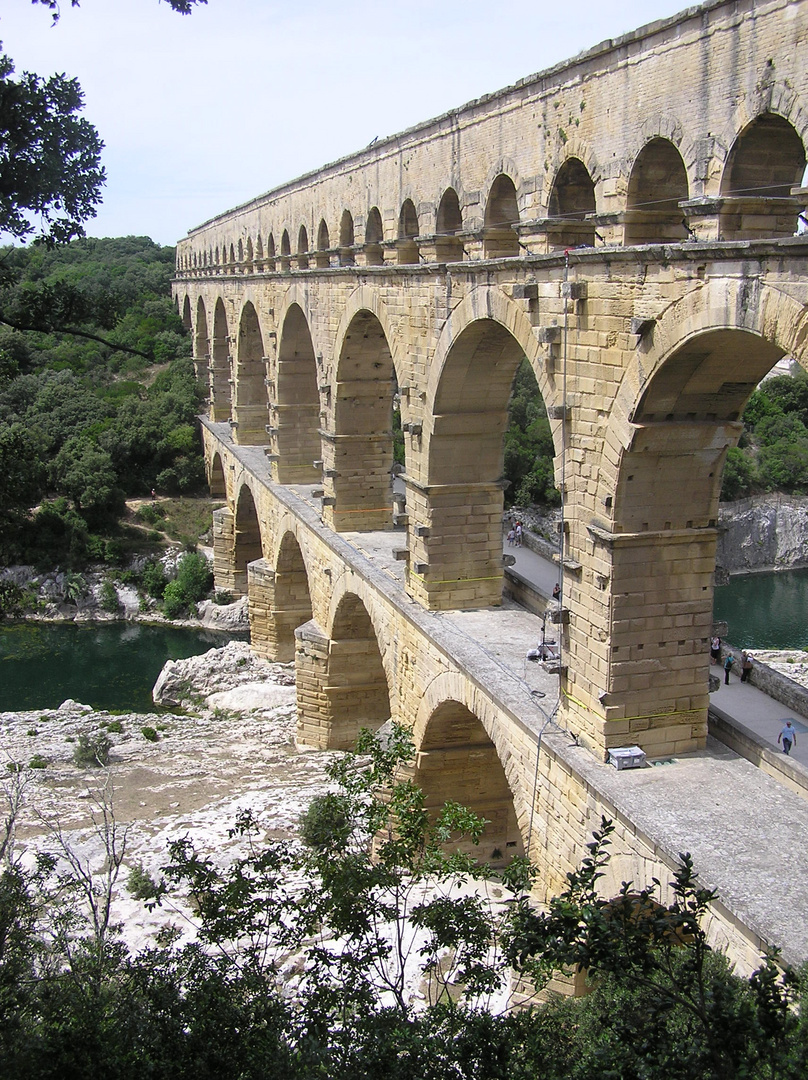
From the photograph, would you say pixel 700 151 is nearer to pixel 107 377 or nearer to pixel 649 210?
pixel 649 210

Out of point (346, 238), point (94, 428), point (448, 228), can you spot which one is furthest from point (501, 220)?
point (94, 428)

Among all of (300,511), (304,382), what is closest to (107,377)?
(304,382)

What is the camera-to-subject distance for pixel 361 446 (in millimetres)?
16844

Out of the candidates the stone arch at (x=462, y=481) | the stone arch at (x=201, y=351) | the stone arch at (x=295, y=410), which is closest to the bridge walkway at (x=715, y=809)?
the stone arch at (x=462, y=481)

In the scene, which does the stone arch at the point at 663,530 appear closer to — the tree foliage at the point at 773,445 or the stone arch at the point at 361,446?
the stone arch at the point at 361,446

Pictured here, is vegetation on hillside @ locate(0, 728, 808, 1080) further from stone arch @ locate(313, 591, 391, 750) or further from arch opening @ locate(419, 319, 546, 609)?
stone arch @ locate(313, 591, 391, 750)

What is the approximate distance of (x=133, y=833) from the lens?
1409 cm

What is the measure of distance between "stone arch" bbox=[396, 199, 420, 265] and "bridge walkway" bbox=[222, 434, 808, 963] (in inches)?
215

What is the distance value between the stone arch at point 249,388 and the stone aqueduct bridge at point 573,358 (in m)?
9.29

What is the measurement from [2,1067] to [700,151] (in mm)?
7076

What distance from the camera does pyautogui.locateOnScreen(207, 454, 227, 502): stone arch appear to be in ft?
109

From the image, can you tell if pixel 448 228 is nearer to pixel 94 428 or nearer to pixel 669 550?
pixel 669 550

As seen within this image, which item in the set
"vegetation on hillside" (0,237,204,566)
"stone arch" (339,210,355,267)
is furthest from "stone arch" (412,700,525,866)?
"vegetation on hillside" (0,237,204,566)

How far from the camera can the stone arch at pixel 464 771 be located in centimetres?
1216
